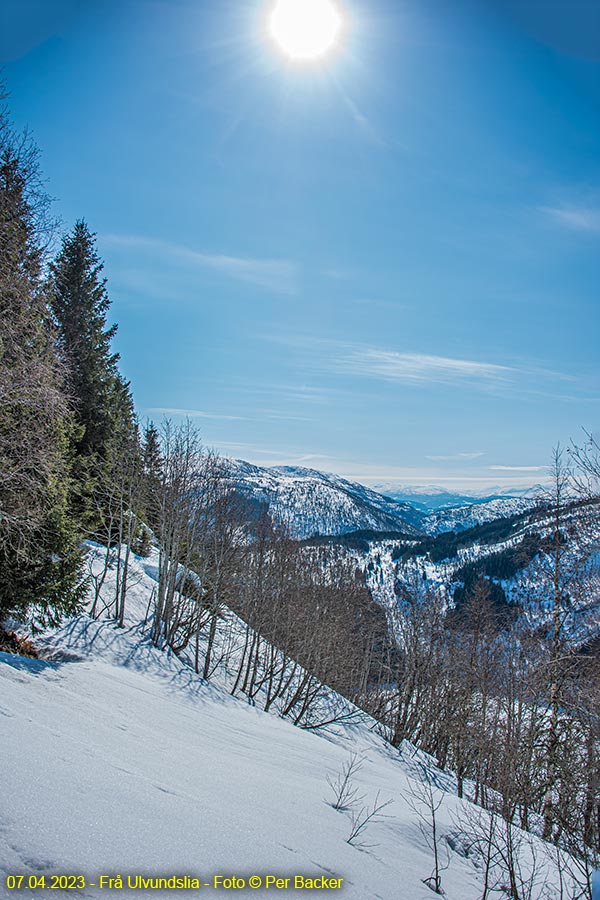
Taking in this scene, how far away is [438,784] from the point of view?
20.1 m

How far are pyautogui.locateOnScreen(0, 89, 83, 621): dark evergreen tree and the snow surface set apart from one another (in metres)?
1.81

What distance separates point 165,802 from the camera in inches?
188

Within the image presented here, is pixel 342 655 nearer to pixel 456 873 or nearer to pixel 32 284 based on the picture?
pixel 456 873

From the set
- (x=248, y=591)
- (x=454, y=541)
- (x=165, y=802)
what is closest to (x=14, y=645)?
(x=165, y=802)

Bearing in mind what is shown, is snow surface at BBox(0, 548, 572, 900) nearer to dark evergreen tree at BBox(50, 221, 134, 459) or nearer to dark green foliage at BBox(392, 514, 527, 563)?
dark evergreen tree at BBox(50, 221, 134, 459)

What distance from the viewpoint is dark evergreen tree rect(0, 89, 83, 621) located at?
9227 mm

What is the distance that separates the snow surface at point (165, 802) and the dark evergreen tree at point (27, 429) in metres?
1.81

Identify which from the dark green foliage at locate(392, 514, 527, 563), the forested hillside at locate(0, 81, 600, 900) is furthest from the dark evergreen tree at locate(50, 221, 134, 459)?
the dark green foliage at locate(392, 514, 527, 563)

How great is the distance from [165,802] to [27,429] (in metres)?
7.98

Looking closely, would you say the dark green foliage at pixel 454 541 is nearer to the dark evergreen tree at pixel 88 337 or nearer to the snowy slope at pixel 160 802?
the dark evergreen tree at pixel 88 337

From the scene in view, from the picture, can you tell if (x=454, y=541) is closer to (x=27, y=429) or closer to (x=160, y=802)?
(x=27, y=429)

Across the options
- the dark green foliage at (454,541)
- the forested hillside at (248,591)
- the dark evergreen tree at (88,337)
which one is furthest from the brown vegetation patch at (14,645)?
the dark green foliage at (454,541)

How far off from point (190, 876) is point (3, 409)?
29.0 feet

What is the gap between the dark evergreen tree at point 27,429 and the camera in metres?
9.23
